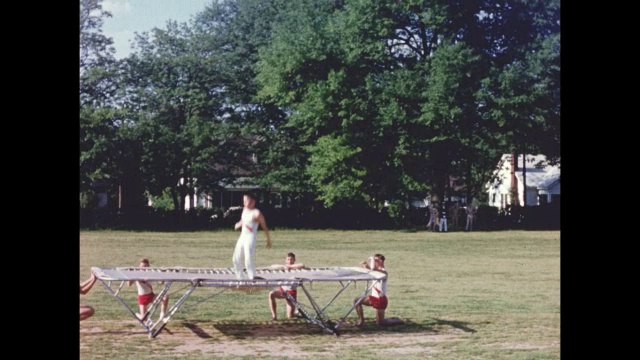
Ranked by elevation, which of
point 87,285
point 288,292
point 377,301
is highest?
point 87,285

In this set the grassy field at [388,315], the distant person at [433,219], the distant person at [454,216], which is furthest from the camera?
the distant person at [454,216]

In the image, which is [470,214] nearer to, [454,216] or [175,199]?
[454,216]

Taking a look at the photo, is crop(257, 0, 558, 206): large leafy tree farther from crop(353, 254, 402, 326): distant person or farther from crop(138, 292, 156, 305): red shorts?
crop(138, 292, 156, 305): red shorts

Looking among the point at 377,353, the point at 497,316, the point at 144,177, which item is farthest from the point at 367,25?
the point at 377,353

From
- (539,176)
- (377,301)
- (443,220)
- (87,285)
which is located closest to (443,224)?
(443,220)

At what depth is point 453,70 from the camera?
39438 mm

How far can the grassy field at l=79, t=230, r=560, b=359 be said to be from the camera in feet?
37.8

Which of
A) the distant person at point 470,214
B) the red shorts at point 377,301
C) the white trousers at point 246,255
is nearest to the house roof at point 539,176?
the distant person at point 470,214

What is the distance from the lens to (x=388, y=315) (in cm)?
1427

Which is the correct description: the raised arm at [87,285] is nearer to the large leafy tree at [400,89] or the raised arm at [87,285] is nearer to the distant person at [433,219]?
the large leafy tree at [400,89]

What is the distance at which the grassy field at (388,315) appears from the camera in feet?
37.8

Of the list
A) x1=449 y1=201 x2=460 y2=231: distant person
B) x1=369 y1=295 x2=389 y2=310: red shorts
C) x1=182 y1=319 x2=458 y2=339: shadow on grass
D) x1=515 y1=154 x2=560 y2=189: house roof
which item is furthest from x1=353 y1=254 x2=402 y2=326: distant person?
x1=515 y1=154 x2=560 y2=189: house roof
